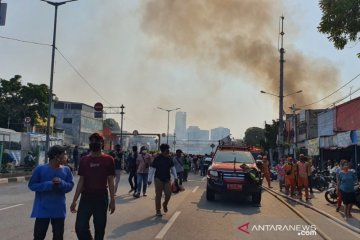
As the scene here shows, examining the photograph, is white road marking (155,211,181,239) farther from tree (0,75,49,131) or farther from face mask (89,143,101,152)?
tree (0,75,49,131)

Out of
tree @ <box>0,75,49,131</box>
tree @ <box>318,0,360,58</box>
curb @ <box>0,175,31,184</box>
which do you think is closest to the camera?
tree @ <box>318,0,360,58</box>

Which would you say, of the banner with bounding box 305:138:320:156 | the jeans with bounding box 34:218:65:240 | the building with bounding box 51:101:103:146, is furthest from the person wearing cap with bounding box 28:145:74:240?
the building with bounding box 51:101:103:146

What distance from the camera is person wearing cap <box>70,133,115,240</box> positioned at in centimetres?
580

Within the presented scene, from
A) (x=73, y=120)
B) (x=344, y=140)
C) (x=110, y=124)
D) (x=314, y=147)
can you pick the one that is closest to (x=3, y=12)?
(x=344, y=140)

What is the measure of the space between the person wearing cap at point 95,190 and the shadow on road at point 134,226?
7.25 ft

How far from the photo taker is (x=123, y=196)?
15.2m

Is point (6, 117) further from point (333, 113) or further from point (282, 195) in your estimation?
point (282, 195)

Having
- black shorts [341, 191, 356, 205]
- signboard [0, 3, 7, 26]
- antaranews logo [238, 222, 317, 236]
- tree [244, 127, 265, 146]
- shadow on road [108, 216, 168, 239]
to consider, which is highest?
tree [244, 127, 265, 146]

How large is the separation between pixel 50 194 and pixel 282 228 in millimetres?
5963

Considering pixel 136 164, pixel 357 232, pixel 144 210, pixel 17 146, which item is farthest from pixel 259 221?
pixel 17 146

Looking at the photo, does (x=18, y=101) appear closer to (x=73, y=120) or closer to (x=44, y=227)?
(x=73, y=120)

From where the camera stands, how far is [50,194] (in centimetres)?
539

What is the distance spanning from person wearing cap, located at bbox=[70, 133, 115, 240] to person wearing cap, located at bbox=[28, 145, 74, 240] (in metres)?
0.38

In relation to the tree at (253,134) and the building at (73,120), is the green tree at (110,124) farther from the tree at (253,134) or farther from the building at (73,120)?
the tree at (253,134)
